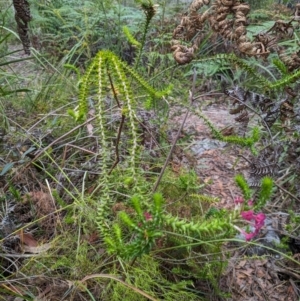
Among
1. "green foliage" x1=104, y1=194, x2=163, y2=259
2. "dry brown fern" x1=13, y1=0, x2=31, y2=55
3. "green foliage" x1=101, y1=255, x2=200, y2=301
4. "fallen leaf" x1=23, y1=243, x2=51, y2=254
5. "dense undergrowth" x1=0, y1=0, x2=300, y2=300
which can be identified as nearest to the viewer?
"green foliage" x1=104, y1=194, x2=163, y2=259

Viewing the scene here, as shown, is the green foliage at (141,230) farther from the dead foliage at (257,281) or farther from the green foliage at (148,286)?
the dead foliage at (257,281)

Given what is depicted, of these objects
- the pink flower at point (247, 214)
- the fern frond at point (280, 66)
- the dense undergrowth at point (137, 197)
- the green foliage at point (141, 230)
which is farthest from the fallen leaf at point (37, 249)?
the fern frond at point (280, 66)

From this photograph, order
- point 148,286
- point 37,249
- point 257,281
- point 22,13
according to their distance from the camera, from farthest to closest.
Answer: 1. point 22,13
2. point 257,281
3. point 37,249
4. point 148,286

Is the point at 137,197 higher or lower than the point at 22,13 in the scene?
lower

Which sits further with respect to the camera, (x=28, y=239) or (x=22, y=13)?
(x=22, y=13)

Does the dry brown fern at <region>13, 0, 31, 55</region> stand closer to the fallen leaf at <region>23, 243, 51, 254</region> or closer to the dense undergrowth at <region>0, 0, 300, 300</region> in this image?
the dense undergrowth at <region>0, 0, 300, 300</region>

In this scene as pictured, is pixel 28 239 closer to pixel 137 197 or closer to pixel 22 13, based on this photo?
pixel 137 197

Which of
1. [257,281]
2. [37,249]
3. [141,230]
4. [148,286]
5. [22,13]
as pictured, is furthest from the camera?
[22,13]

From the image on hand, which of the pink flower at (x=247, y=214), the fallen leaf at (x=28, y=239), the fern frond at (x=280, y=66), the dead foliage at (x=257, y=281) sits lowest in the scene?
the dead foliage at (x=257, y=281)

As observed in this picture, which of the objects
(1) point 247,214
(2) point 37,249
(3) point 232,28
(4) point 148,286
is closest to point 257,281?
(4) point 148,286

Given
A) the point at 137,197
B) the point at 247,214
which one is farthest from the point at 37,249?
the point at 247,214

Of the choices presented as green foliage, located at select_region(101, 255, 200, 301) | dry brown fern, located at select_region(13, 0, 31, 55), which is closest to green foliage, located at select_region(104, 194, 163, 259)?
green foliage, located at select_region(101, 255, 200, 301)

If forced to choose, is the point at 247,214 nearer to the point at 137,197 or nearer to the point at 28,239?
the point at 137,197

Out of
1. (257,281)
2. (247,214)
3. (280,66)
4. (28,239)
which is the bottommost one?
(257,281)
